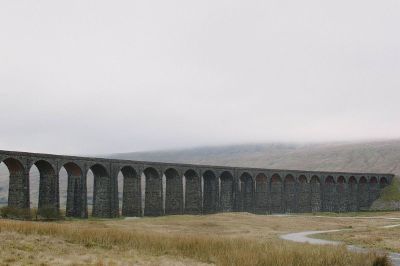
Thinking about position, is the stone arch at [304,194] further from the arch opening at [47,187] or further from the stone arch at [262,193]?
the arch opening at [47,187]

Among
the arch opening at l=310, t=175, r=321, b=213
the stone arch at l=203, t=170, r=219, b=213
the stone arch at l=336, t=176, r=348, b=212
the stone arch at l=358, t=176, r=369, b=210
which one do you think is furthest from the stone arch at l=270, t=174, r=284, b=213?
the stone arch at l=358, t=176, r=369, b=210

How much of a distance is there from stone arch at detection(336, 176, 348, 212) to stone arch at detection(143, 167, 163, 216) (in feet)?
192

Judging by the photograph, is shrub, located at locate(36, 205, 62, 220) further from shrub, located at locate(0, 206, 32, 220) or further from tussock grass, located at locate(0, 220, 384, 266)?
tussock grass, located at locate(0, 220, 384, 266)

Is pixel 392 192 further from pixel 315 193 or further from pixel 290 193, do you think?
pixel 290 193

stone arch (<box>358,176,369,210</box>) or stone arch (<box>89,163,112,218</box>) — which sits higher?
stone arch (<box>89,163,112,218</box>)

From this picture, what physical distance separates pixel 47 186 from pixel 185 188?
103ft

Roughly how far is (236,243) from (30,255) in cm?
996

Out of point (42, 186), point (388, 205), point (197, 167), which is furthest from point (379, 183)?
point (42, 186)

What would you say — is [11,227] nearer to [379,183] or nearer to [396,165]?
[379,183]

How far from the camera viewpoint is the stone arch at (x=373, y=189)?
124625 millimetres

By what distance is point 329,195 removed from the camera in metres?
115

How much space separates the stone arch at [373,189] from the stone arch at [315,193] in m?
21.5

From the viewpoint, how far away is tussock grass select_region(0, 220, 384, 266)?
1891cm

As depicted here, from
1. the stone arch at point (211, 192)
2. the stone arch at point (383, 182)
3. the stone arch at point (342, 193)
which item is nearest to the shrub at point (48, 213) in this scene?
the stone arch at point (211, 192)
